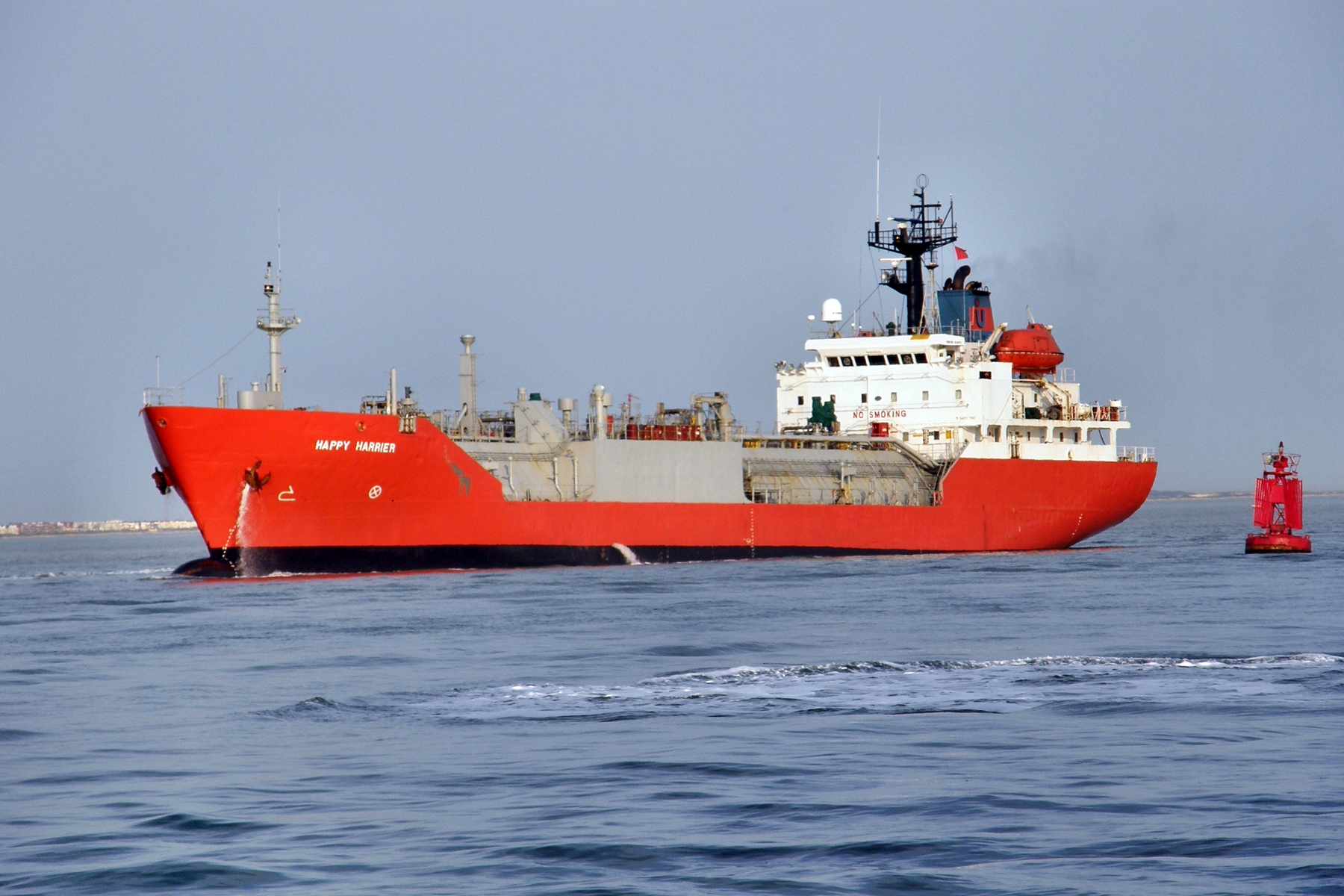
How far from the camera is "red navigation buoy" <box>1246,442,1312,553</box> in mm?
39125

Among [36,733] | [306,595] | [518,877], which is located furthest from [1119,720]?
[306,595]

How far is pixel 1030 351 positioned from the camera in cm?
4522

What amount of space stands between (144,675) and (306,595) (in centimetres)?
1099

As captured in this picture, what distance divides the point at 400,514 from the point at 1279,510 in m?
24.8

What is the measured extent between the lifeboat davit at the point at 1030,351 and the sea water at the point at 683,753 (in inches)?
875

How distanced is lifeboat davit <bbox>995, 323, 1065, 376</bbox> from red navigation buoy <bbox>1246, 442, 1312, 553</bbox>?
7.84 meters

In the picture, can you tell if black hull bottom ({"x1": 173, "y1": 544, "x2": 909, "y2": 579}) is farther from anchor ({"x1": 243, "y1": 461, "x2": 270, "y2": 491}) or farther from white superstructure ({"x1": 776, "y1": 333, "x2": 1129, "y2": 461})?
white superstructure ({"x1": 776, "y1": 333, "x2": 1129, "y2": 461})

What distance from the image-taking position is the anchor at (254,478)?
98.9ft

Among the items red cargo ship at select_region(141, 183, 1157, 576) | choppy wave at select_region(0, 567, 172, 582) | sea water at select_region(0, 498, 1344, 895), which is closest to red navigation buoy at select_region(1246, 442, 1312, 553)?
red cargo ship at select_region(141, 183, 1157, 576)

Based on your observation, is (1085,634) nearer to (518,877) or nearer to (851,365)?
(518,877)

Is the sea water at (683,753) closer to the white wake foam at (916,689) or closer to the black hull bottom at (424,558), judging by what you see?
the white wake foam at (916,689)

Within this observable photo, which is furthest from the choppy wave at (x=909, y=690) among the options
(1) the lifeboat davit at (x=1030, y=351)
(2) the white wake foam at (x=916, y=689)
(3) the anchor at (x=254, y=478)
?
(1) the lifeboat davit at (x=1030, y=351)

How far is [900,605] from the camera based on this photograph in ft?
80.9

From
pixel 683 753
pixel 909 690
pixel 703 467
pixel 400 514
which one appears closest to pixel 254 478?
pixel 400 514
